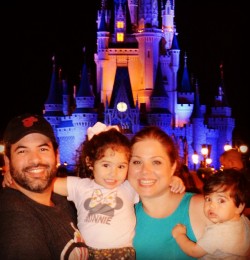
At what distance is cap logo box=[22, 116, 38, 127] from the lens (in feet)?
12.0

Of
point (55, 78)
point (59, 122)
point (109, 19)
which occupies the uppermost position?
point (109, 19)

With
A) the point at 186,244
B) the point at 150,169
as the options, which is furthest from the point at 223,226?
the point at 150,169

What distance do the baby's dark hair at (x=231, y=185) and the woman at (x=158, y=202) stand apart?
0.22 metres

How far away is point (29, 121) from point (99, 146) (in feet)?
2.51

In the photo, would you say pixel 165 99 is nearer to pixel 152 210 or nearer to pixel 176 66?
pixel 176 66

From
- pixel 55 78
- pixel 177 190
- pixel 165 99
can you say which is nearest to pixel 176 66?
pixel 165 99

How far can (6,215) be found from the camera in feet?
10.6

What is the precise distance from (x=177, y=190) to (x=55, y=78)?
52156mm

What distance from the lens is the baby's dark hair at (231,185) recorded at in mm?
3844

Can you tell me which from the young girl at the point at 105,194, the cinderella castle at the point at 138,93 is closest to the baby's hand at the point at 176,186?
the young girl at the point at 105,194

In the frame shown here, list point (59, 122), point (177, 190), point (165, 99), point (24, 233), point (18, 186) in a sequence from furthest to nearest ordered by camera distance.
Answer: point (59, 122) → point (165, 99) → point (177, 190) → point (18, 186) → point (24, 233)

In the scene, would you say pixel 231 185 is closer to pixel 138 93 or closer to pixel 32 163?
pixel 32 163

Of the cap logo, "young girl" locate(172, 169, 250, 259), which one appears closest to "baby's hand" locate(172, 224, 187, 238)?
"young girl" locate(172, 169, 250, 259)

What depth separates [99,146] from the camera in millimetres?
4266
